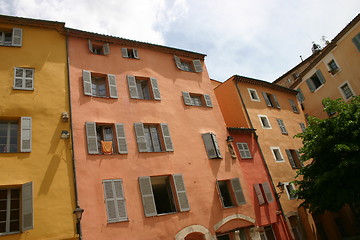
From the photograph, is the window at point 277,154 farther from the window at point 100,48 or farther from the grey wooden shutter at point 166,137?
the window at point 100,48

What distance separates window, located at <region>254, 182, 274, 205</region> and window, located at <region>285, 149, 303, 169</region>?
5.05m

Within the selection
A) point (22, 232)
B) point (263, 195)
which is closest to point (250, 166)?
point (263, 195)

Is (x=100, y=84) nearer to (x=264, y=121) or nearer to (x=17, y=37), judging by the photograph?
(x=17, y=37)

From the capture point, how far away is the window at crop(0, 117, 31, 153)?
11.8 m

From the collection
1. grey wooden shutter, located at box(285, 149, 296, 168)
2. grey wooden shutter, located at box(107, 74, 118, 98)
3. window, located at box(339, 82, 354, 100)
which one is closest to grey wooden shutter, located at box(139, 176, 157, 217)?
grey wooden shutter, located at box(107, 74, 118, 98)

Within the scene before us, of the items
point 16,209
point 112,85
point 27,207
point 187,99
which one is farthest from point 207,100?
point 16,209

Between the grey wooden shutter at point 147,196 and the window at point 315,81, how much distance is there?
22.1m

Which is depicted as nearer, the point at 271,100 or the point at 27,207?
the point at 27,207

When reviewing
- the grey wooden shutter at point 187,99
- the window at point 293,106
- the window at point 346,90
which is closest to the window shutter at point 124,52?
the grey wooden shutter at point 187,99

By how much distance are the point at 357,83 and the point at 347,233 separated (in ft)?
40.4

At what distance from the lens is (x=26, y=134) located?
39.5 feet

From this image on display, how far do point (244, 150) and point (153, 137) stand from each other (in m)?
6.83

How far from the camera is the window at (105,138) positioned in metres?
13.4

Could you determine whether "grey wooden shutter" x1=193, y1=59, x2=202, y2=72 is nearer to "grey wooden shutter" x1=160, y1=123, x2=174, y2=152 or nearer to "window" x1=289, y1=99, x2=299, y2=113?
"grey wooden shutter" x1=160, y1=123, x2=174, y2=152
